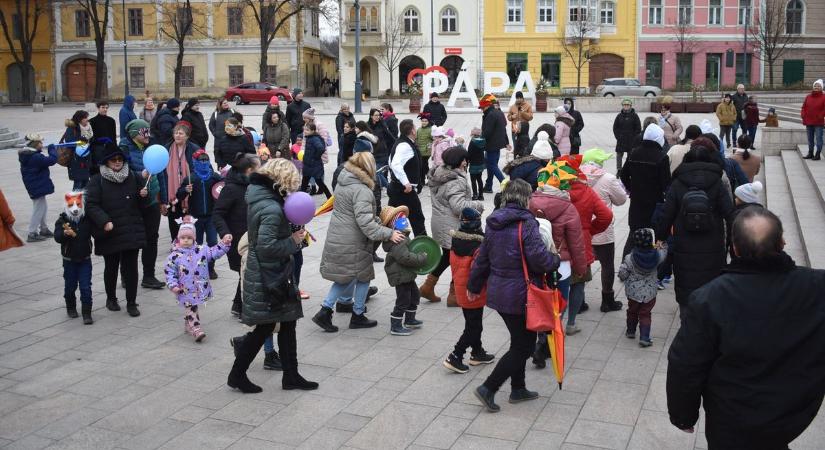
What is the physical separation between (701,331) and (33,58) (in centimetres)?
6547

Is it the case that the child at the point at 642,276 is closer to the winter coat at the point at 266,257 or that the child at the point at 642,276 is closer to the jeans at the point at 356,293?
the jeans at the point at 356,293

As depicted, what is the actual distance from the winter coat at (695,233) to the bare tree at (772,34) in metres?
52.1

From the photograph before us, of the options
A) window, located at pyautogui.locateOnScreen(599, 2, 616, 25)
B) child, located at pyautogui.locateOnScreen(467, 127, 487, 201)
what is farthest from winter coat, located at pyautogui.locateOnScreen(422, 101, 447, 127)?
window, located at pyautogui.locateOnScreen(599, 2, 616, 25)

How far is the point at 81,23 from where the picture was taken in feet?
201

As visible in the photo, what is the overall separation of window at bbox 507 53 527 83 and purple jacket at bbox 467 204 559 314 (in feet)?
177

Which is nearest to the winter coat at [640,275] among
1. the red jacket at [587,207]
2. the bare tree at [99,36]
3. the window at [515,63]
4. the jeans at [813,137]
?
the red jacket at [587,207]

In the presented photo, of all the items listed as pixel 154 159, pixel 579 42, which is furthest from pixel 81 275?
pixel 579 42

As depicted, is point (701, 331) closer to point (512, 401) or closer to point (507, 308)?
point (507, 308)

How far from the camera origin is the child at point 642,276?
24.8 ft

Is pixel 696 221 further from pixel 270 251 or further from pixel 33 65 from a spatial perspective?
pixel 33 65

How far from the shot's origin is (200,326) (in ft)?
27.7

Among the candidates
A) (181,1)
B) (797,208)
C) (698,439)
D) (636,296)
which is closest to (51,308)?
(636,296)

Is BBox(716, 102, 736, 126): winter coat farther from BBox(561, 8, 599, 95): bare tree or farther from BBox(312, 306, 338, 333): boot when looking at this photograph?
BBox(561, 8, 599, 95): bare tree

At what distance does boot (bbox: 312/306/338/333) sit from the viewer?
8359 mm
